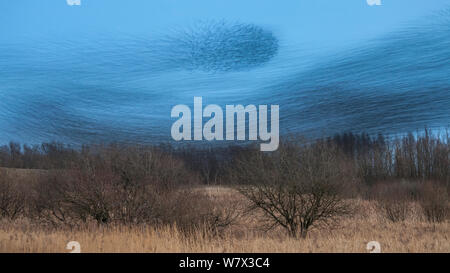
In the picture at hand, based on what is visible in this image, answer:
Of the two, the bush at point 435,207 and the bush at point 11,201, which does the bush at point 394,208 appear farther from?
the bush at point 11,201

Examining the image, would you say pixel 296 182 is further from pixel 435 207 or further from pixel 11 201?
pixel 11 201

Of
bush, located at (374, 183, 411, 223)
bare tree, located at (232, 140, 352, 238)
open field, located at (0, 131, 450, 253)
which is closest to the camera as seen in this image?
open field, located at (0, 131, 450, 253)

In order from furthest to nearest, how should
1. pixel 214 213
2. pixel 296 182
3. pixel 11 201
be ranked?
pixel 11 201 < pixel 214 213 < pixel 296 182

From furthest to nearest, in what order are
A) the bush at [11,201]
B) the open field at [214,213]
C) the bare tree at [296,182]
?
1. the bush at [11,201]
2. the bare tree at [296,182]
3. the open field at [214,213]

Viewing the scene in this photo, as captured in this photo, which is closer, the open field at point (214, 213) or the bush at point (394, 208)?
the open field at point (214, 213)

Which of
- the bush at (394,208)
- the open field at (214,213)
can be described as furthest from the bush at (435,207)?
the bush at (394,208)

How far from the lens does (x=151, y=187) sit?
1700cm

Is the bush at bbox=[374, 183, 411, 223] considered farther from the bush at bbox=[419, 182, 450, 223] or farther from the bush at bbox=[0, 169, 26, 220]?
the bush at bbox=[0, 169, 26, 220]

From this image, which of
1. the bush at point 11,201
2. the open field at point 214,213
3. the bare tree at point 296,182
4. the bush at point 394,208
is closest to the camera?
the open field at point 214,213

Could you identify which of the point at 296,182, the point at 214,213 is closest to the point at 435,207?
the point at 296,182

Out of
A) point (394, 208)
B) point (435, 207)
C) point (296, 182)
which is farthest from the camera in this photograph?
point (394, 208)

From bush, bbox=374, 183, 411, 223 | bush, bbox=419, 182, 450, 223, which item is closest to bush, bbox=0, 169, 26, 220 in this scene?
bush, bbox=374, 183, 411, 223

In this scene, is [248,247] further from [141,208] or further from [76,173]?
[76,173]

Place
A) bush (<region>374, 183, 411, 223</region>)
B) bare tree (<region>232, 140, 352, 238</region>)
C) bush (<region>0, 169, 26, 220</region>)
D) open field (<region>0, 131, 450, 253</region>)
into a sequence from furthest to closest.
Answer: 1. bush (<region>374, 183, 411, 223</region>)
2. bush (<region>0, 169, 26, 220</region>)
3. bare tree (<region>232, 140, 352, 238</region>)
4. open field (<region>0, 131, 450, 253</region>)
